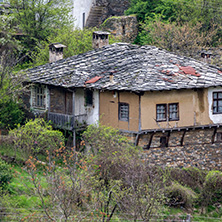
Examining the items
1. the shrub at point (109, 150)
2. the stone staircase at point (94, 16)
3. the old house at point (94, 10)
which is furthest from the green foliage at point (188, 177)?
the stone staircase at point (94, 16)

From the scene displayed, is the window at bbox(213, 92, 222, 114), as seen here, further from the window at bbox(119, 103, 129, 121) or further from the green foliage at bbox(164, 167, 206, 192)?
the window at bbox(119, 103, 129, 121)

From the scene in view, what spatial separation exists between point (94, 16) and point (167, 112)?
850 inches

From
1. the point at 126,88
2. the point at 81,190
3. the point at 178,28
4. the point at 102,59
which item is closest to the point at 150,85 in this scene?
the point at 126,88

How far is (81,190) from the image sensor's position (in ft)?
64.2

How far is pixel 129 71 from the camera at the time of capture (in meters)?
26.6

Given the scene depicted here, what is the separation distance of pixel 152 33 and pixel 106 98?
43.2 feet

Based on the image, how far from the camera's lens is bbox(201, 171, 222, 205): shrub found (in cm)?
2482

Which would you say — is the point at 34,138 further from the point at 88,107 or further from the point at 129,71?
the point at 129,71

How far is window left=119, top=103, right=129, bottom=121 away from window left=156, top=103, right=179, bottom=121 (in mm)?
1422

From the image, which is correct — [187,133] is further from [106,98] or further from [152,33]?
[152,33]

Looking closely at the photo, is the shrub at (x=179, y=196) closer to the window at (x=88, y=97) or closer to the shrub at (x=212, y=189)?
the shrub at (x=212, y=189)

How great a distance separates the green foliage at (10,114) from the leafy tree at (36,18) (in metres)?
10.6

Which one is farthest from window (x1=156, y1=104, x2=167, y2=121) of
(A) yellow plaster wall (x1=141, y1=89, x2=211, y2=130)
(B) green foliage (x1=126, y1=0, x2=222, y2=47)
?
(B) green foliage (x1=126, y1=0, x2=222, y2=47)

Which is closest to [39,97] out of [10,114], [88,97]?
[10,114]
